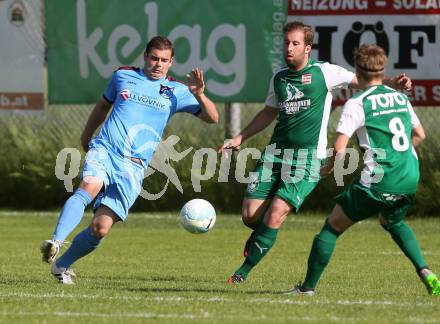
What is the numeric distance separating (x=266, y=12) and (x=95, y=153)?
6.84m

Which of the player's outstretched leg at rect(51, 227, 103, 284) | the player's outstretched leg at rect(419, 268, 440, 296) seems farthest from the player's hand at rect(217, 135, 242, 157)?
the player's outstretched leg at rect(419, 268, 440, 296)

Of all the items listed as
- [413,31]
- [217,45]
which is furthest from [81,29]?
[413,31]

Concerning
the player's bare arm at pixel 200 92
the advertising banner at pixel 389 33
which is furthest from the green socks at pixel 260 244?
the advertising banner at pixel 389 33

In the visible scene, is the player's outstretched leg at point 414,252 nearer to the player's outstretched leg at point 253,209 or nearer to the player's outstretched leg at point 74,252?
the player's outstretched leg at point 253,209

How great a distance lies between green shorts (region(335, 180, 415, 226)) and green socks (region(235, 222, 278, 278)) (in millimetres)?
1463

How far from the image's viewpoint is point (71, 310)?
7270mm

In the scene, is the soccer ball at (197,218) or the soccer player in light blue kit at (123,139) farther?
the soccer ball at (197,218)

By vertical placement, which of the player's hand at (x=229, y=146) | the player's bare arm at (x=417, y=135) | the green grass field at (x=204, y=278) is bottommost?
the green grass field at (x=204, y=278)

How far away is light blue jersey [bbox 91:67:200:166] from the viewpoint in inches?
364

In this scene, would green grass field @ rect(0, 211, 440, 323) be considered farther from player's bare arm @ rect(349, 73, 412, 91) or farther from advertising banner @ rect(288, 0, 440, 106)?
advertising banner @ rect(288, 0, 440, 106)

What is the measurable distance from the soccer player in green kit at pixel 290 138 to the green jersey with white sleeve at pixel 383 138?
1.52m

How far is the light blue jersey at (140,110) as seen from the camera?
9234mm

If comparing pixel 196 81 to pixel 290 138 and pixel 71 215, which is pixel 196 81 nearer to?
pixel 290 138

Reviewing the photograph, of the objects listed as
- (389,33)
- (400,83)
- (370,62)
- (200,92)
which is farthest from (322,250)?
(389,33)
